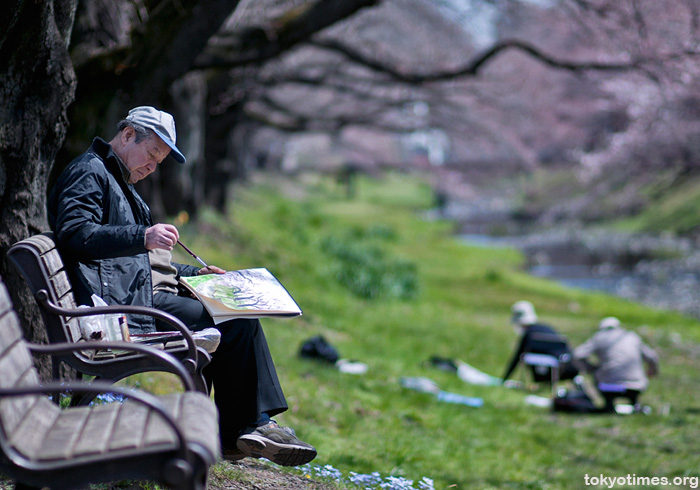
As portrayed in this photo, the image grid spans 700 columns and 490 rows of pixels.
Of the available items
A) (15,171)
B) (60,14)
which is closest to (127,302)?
(15,171)

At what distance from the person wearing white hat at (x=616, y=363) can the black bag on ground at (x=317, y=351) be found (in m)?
2.54

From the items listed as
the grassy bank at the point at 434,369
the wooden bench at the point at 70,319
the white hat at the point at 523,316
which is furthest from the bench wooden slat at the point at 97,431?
the white hat at the point at 523,316

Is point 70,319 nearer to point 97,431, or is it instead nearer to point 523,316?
point 97,431

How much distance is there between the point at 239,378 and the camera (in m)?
3.29

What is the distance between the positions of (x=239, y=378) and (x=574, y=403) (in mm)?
5100

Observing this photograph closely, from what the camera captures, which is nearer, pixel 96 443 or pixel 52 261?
pixel 96 443

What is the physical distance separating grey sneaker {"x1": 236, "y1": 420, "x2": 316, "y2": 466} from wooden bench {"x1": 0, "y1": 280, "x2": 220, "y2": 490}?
88 centimetres

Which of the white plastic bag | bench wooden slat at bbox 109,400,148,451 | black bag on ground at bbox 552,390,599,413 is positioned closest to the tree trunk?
the white plastic bag

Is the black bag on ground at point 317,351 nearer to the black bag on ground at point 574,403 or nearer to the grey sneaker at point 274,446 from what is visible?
the black bag on ground at point 574,403

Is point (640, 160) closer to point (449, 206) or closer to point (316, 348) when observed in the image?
point (316, 348)


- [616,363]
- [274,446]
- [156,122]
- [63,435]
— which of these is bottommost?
[616,363]

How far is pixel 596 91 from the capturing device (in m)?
16.1

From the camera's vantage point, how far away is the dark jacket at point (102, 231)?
294 centimetres

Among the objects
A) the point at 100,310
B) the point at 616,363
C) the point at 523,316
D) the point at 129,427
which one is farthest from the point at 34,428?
the point at 523,316
